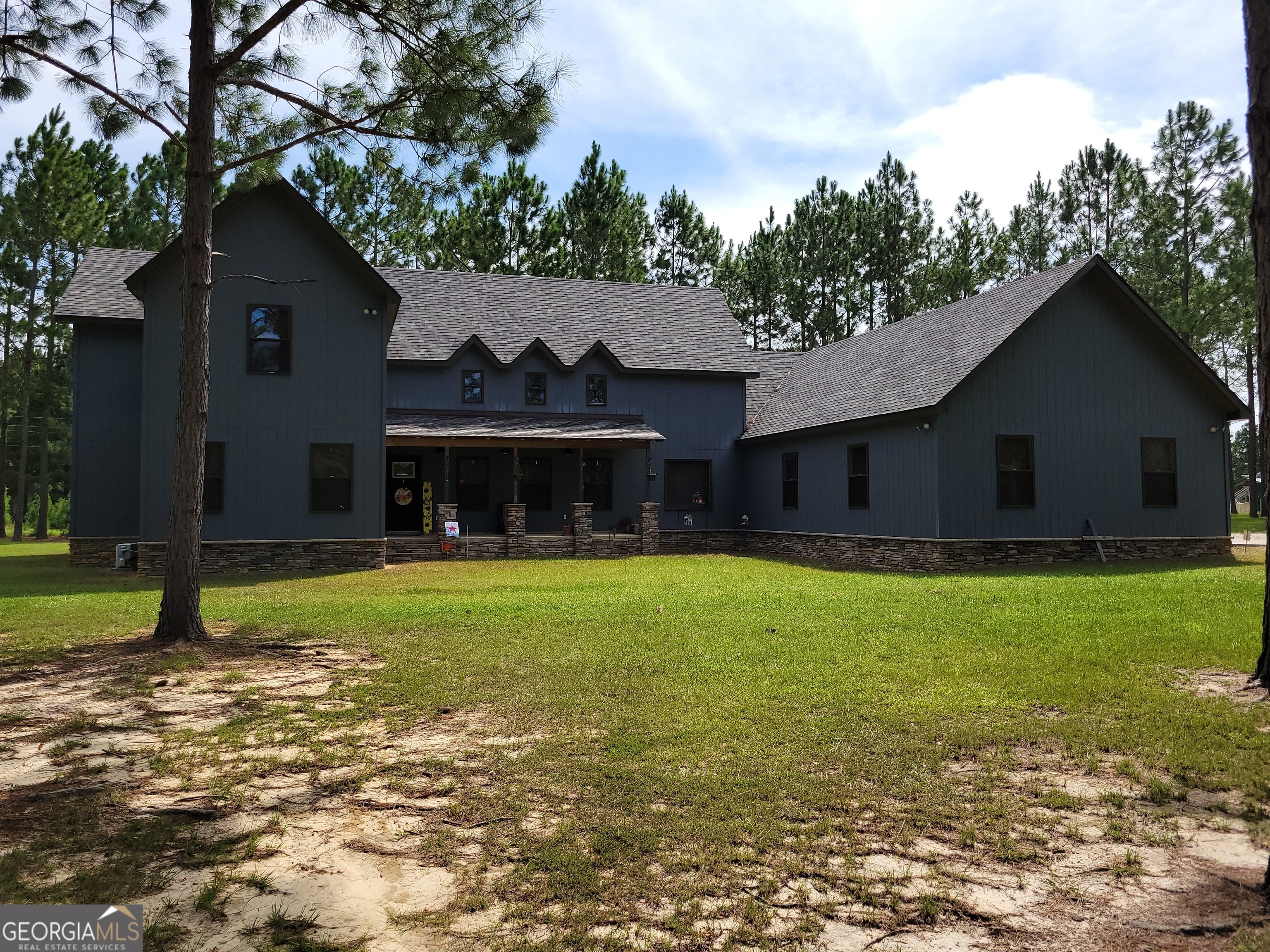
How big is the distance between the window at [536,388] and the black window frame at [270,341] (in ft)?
22.8

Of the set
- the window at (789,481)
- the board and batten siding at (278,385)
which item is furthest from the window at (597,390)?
the board and batten siding at (278,385)

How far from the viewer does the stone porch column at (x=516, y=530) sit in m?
20.3

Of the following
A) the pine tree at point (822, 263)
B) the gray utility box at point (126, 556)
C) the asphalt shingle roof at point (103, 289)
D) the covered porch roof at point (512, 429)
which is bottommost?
the gray utility box at point (126, 556)

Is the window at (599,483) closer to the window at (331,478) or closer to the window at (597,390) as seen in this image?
the window at (597,390)

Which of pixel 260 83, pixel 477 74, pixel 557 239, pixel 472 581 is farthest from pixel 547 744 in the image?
pixel 557 239

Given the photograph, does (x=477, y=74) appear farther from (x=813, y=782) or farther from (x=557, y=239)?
(x=557, y=239)

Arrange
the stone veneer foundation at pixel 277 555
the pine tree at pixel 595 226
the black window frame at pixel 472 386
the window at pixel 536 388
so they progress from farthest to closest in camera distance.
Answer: the pine tree at pixel 595 226 → the window at pixel 536 388 → the black window frame at pixel 472 386 → the stone veneer foundation at pixel 277 555

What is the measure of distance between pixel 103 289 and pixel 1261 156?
69.1 ft

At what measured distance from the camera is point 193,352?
Answer: 8.60 metres

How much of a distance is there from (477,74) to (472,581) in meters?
8.55

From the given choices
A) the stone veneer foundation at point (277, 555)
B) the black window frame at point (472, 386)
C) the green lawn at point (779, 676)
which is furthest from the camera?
the black window frame at point (472, 386)

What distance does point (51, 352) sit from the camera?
33125 mm

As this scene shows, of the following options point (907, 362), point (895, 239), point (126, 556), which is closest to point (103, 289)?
point (126, 556)

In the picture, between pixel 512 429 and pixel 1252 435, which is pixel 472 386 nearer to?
pixel 512 429
